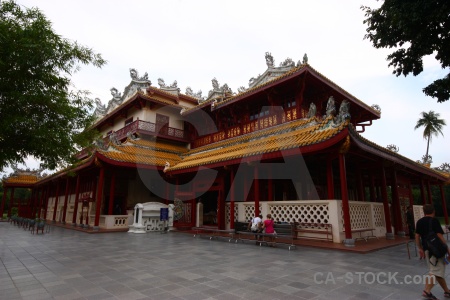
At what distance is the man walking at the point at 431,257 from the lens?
12.6 feet

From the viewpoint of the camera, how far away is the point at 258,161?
11047mm

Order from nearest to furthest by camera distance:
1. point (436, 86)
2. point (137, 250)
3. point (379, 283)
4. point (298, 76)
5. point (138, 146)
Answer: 1. point (379, 283)
2. point (137, 250)
3. point (436, 86)
4. point (298, 76)
5. point (138, 146)

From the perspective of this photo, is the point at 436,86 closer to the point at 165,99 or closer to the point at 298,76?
the point at 298,76

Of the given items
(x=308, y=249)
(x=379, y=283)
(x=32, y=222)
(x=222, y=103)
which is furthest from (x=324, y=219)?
(x=32, y=222)

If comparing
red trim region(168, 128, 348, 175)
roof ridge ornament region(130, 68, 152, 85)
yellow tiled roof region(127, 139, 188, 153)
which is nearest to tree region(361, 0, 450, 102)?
red trim region(168, 128, 348, 175)

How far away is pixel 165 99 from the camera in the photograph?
20.6 meters

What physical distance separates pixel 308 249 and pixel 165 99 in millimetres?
16058

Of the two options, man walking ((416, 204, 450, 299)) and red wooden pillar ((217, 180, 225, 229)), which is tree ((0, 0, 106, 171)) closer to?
red wooden pillar ((217, 180, 225, 229))

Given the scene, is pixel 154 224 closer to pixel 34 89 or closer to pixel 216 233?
pixel 216 233

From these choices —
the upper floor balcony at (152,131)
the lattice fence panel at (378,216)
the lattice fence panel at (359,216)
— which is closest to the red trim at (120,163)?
the upper floor balcony at (152,131)

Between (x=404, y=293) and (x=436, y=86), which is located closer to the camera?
(x=404, y=293)

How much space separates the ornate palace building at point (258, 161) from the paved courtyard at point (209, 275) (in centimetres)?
291

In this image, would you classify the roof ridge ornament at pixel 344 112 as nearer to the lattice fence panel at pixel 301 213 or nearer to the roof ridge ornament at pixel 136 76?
the lattice fence panel at pixel 301 213

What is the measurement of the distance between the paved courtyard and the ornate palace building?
9.53ft
